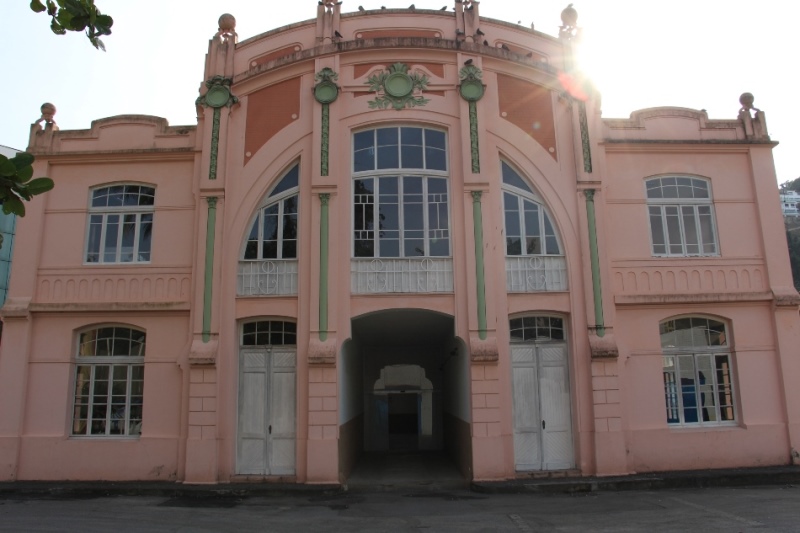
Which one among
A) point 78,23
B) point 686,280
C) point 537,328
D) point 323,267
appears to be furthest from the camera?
point 686,280

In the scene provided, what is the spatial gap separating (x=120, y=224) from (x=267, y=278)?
149 inches

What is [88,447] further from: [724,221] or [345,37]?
[724,221]

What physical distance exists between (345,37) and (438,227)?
485cm

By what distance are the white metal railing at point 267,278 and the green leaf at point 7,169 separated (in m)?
10.00

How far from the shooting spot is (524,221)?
13.8 meters

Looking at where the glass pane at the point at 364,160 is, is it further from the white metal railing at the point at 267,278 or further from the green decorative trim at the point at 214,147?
the green decorative trim at the point at 214,147

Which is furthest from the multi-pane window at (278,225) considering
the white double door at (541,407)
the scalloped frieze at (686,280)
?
the scalloped frieze at (686,280)

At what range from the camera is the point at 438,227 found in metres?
13.5

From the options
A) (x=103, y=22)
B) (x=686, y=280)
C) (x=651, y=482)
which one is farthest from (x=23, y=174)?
(x=686, y=280)

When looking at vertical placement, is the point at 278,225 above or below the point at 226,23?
below

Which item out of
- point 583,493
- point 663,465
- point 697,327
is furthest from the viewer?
point 697,327

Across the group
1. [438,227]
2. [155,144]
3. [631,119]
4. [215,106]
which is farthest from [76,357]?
[631,119]

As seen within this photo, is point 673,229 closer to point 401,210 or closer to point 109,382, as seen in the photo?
point 401,210

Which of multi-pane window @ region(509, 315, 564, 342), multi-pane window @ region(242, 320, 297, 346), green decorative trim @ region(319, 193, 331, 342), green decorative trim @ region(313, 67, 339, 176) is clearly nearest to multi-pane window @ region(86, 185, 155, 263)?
multi-pane window @ region(242, 320, 297, 346)
